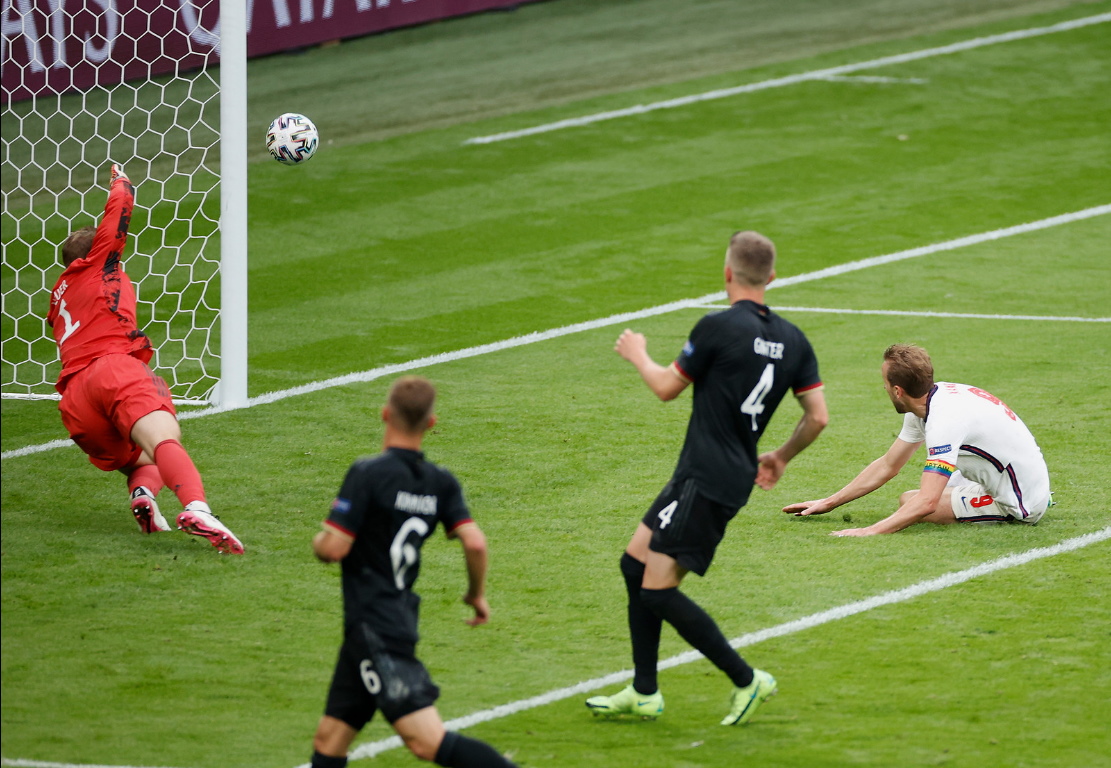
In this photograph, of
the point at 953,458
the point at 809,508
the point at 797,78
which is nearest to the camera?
the point at 953,458

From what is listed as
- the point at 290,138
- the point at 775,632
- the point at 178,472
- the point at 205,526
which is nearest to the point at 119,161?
the point at 290,138

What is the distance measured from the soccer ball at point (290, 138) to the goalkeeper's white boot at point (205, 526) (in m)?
3.84

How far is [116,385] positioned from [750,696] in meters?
3.79

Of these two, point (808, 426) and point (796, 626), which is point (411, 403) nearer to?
point (808, 426)

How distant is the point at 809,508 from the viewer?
27.9 ft

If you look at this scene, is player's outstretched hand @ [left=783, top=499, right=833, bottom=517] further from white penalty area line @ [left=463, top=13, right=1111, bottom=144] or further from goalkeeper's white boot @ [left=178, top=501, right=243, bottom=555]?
white penalty area line @ [left=463, top=13, right=1111, bottom=144]

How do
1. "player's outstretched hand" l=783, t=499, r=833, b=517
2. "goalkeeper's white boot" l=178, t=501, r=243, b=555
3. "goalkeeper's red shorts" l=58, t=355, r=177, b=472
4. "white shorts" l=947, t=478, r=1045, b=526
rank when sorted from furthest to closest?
"player's outstretched hand" l=783, t=499, r=833, b=517, "white shorts" l=947, t=478, r=1045, b=526, "goalkeeper's red shorts" l=58, t=355, r=177, b=472, "goalkeeper's white boot" l=178, t=501, r=243, b=555

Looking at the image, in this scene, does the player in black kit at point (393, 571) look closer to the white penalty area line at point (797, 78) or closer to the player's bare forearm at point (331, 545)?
the player's bare forearm at point (331, 545)

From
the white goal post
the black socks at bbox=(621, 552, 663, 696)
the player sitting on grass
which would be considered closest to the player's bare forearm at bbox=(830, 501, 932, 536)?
the player sitting on grass

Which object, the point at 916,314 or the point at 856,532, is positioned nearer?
the point at 856,532

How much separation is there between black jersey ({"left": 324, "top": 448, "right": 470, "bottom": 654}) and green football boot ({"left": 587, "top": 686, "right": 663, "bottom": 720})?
120 centimetres

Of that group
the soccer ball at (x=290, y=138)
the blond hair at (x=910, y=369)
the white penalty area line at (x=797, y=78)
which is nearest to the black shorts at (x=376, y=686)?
the blond hair at (x=910, y=369)

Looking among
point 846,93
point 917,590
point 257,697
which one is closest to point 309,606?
point 257,697

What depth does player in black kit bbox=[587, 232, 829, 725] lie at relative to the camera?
585 centimetres
